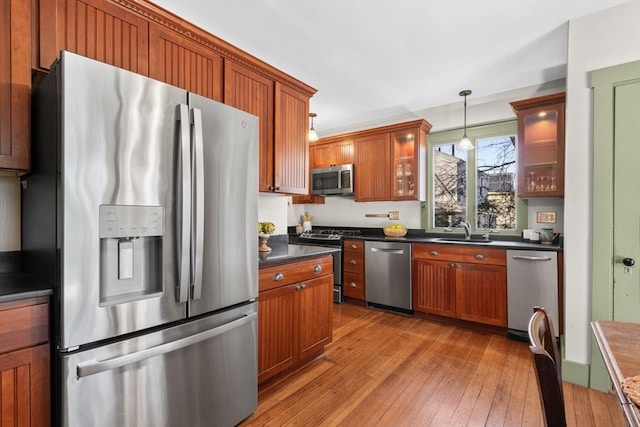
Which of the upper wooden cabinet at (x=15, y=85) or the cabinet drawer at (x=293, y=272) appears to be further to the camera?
the cabinet drawer at (x=293, y=272)

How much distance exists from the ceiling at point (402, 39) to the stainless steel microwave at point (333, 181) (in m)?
1.23


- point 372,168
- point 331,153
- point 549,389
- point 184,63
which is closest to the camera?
point 549,389

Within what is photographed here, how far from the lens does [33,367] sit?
1.13 meters

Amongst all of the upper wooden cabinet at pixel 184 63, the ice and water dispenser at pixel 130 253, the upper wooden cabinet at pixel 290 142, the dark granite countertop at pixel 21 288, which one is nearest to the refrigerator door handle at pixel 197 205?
the ice and water dispenser at pixel 130 253

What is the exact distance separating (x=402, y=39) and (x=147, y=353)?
2.77 metres

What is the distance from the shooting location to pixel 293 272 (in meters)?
2.23

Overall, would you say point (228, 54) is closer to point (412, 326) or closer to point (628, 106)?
point (628, 106)

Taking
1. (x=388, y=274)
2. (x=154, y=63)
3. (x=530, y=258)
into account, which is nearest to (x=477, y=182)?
(x=530, y=258)

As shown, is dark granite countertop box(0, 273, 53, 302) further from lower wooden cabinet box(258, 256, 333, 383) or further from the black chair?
the black chair

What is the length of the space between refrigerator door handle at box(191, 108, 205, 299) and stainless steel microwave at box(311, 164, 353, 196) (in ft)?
10.6

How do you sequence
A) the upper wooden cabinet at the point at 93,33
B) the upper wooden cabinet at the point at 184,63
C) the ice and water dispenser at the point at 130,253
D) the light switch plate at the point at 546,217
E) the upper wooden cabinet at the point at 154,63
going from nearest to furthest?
the ice and water dispenser at the point at 130,253
the upper wooden cabinet at the point at 154,63
the upper wooden cabinet at the point at 93,33
the upper wooden cabinet at the point at 184,63
the light switch plate at the point at 546,217

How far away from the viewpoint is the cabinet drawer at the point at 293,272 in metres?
2.03

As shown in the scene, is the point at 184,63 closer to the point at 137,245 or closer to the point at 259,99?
the point at 259,99

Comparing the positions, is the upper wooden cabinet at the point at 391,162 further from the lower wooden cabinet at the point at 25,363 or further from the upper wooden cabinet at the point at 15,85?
the lower wooden cabinet at the point at 25,363
